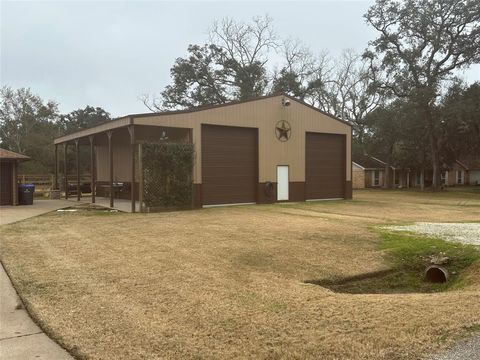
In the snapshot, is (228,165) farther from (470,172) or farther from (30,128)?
(470,172)

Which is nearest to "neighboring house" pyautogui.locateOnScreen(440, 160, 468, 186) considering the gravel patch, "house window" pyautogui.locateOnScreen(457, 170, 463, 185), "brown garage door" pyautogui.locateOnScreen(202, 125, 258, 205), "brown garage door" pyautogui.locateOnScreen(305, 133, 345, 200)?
"house window" pyautogui.locateOnScreen(457, 170, 463, 185)

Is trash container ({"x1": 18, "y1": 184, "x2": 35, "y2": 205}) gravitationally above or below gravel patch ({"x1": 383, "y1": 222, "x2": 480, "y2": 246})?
above

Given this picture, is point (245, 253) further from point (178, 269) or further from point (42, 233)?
point (42, 233)

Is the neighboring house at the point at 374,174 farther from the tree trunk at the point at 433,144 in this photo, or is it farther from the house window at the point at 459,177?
the house window at the point at 459,177

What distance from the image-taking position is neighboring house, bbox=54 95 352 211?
17594mm

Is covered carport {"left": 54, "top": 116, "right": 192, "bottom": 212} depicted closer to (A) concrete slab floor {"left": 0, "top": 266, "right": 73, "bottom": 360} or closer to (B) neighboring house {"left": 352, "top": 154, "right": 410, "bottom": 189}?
(A) concrete slab floor {"left": 0, "top": 266, "right": 73, "bottom": 360}

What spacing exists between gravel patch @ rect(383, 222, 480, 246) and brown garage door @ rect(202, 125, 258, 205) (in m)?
8.84

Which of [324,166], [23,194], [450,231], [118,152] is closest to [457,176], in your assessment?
[324,166]

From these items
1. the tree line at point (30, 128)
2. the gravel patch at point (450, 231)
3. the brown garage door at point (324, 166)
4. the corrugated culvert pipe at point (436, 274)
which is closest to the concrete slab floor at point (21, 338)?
the corrugated culvert pipe at point (436, 274)

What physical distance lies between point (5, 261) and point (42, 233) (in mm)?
3450

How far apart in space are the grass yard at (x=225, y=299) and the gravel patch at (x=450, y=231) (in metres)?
1.41

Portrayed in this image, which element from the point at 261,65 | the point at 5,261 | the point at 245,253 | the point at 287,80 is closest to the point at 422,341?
the point at 245,253

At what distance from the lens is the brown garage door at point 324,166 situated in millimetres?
21984

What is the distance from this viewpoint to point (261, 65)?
44.2 metres
